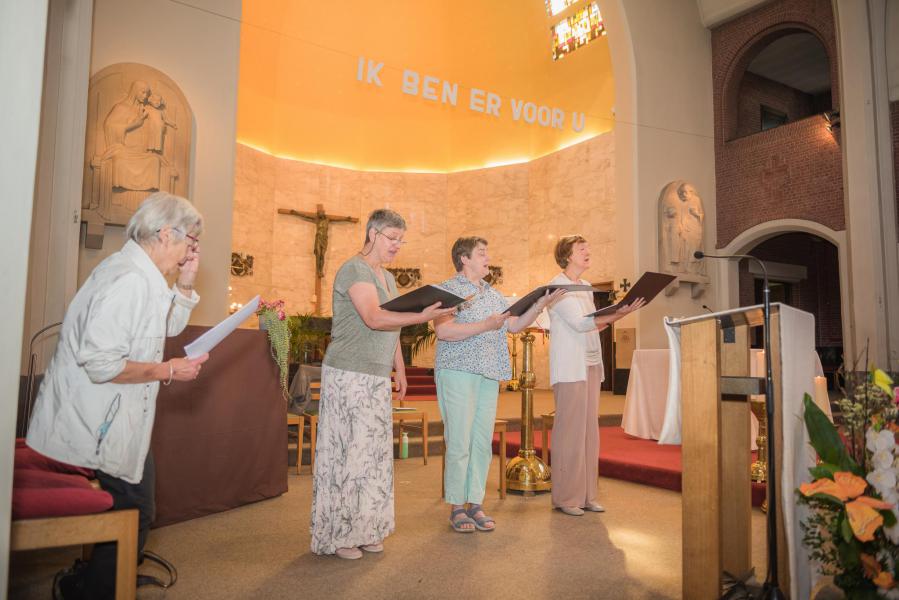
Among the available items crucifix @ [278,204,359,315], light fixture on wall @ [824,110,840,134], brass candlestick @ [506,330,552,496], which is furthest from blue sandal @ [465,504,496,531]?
crucifix @ [278,204,359,315]

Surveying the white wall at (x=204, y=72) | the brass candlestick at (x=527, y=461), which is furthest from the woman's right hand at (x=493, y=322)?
the white wall at (x=204, y=72)

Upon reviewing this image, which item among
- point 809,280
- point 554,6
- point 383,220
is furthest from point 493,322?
point 809,280

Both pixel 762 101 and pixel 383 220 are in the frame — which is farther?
pixel 762 101

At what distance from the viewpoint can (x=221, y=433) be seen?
3721mm

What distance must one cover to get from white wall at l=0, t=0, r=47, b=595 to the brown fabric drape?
1.99 m

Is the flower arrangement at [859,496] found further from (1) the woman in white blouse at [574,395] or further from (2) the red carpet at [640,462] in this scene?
(2) the red carpet at [640,462]

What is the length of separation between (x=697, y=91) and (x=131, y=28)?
873 cm

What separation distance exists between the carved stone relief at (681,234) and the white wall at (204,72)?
664 cm

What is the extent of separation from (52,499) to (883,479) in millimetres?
2148

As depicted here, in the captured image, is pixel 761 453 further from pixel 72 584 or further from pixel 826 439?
pixel 72 584

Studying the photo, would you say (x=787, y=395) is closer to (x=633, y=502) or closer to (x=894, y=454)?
(x=894, y=454)

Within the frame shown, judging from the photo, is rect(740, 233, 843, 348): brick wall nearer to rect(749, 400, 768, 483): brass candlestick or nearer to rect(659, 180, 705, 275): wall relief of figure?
rect(659, 180, 705, 275): wall relief of figure

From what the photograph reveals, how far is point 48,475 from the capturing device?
1.96m

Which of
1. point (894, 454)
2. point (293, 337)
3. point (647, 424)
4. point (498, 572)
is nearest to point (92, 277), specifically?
point (498, 572)
